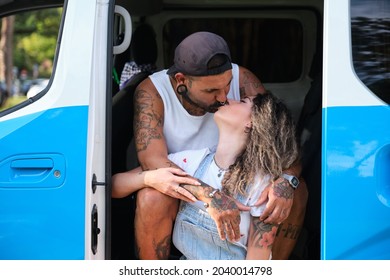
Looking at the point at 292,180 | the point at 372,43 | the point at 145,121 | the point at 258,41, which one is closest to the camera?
the point at 372,43

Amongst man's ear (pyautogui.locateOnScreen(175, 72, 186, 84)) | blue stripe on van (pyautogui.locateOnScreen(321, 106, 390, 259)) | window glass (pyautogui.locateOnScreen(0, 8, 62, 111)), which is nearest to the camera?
blue stripe on van (pyautogui.locateOnScreen(321, 106, 390, 259))

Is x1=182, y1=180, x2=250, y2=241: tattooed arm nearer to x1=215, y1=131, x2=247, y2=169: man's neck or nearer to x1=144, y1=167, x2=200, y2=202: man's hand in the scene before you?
x1=144, y1=167, x2=200, y2=202: man's hand

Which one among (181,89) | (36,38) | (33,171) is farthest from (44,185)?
(36,38)

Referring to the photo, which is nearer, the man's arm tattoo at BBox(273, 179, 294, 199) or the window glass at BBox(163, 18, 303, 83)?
the man's arm tattoo at BBox(273, 179, 294, 199)

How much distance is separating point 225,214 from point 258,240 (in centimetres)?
21

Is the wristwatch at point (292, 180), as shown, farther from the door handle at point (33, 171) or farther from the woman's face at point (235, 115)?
the door handle at point (33, 171)

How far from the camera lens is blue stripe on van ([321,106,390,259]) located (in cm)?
249

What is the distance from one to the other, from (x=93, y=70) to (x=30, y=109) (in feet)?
1.00

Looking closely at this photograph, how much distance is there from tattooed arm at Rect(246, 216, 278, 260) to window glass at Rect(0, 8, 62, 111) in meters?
2.28

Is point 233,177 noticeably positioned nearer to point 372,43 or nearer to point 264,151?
point 264,151

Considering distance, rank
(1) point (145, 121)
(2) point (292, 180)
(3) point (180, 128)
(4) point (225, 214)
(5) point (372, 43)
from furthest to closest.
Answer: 1. (3) point (180, 128)
2. (1) point (145, 121)
3. (2) point (292, 180)
4. (4) point (225, 214)
5. (5) point (372, 43)

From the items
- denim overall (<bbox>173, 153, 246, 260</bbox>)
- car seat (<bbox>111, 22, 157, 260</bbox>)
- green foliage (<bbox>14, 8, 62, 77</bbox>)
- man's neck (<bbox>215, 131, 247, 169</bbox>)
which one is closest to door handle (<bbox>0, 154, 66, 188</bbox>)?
car seat (<bbox>111, 22, 157, 260</bbox>)

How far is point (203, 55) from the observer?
111 inches
